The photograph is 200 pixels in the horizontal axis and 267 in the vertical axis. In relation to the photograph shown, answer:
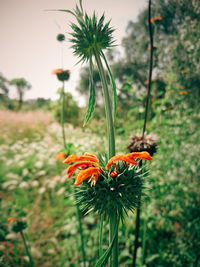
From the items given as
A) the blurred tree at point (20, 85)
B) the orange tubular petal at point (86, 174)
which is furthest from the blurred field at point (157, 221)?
the blurred tree at point (20, 85)

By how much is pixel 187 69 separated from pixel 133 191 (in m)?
2.19

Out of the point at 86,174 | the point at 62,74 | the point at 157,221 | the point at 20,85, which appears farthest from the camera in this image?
the point at 20,85

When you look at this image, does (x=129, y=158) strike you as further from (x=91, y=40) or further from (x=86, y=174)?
(x=91, y=40)

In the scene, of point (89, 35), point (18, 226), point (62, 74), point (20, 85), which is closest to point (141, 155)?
point (89, 35)

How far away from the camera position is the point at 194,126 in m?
2.04

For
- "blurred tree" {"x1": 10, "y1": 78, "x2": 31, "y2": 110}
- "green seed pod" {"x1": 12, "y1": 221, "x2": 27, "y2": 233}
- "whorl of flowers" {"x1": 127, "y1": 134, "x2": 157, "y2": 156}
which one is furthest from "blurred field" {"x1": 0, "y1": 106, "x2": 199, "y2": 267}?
"blurred tree" {"x1": 10, "y1": 78, "x2": 31, "y2": 110}

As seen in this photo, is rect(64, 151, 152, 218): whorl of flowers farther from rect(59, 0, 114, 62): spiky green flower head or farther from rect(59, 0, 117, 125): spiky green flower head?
rect(59, 0, 114, 62): spiky green flower head

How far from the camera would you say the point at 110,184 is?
2.12 feet

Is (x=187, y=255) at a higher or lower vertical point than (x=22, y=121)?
lower

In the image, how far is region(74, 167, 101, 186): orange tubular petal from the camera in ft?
1.95

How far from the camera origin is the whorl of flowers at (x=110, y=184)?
24.9 inches

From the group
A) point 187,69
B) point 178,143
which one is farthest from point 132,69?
point 178,143

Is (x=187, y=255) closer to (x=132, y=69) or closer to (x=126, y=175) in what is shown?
(x=126, y=175)

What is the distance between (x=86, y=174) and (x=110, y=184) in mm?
105
